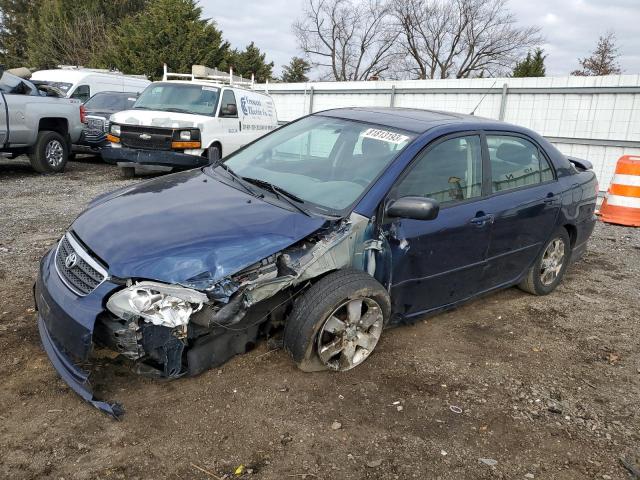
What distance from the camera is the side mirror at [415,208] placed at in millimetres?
3016

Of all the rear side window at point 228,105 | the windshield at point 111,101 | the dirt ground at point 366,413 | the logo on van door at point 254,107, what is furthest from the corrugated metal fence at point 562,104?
the dirt ground at point 366,413

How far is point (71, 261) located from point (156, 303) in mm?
636

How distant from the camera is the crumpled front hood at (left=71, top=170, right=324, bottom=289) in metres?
2.54

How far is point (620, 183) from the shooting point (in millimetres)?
7699

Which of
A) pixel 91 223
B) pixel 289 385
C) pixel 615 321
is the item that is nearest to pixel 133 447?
pixel 289 385

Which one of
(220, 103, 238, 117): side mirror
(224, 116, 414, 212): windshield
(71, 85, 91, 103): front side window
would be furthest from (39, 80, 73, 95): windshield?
Answer: (224, 116, 414, 212): windshield

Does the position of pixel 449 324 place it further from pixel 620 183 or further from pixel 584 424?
pixel 620 183

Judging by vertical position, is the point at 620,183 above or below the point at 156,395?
above

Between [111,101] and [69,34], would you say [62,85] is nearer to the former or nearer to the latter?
[111,101]

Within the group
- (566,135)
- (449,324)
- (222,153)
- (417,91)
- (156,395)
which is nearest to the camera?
(156,395)

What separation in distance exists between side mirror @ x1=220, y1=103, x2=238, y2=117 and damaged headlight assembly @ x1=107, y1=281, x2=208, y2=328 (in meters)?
7.66

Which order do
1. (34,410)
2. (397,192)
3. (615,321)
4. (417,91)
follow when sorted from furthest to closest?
(417,91)
(615,321)
(397,192)
(34,410)

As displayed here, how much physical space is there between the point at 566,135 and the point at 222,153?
7.09 m

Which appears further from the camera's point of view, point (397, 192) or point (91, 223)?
point (397, 192)
